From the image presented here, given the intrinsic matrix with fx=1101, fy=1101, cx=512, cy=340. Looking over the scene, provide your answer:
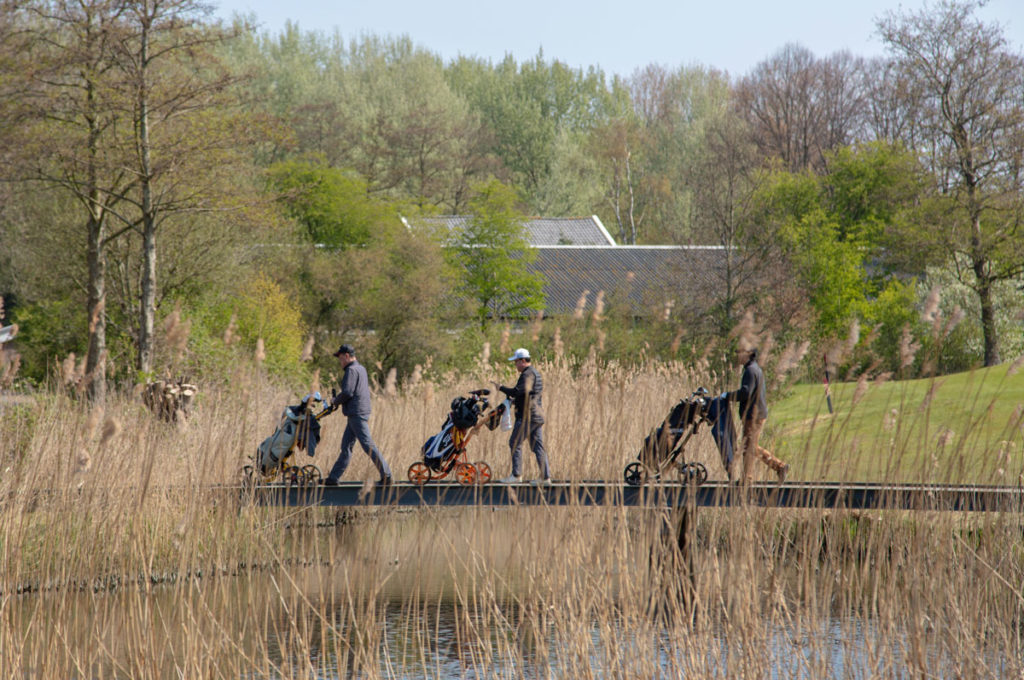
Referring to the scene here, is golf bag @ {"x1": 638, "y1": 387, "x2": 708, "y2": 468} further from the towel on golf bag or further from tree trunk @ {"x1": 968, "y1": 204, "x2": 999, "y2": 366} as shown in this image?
tree trunk @ {"x1": 968, "y1": 204, "x2": 999, "y2": 366}

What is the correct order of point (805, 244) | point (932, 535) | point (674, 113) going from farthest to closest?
point (674, 113), point (805, 244), point (932, 535)

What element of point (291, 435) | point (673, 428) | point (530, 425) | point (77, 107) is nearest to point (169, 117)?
point (77, 107)

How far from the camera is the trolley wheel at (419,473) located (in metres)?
9.70

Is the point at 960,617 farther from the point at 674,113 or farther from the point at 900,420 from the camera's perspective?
the point at 674,113

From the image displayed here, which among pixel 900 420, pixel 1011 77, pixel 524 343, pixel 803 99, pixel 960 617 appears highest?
pixel 803 99

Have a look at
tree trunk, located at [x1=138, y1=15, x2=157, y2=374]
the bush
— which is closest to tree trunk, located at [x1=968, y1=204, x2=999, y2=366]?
the bush

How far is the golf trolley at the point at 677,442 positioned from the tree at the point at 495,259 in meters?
26.5

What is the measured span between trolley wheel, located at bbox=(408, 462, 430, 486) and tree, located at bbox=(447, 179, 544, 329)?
24595 millimetres

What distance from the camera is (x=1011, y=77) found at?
1181 inches

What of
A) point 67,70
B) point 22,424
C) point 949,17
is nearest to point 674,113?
point 949,17

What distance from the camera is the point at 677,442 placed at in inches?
269

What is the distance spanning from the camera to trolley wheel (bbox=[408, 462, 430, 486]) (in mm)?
9703

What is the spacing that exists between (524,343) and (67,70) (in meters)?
10.2

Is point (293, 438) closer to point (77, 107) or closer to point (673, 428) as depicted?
point (673, 428)
